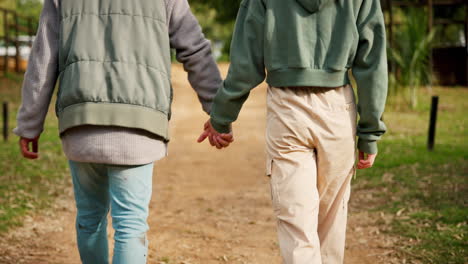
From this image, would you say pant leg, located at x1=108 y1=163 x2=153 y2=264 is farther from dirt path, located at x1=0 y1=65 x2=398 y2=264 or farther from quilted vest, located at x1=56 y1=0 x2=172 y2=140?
dirt path, located at x1=0 y1=65 x2=398 y2=264

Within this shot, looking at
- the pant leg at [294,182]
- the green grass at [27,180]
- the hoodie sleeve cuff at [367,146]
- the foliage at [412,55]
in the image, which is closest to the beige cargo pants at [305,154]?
→ the pant leg at [294,182]

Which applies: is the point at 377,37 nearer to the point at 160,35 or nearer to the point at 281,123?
the point at 281,123

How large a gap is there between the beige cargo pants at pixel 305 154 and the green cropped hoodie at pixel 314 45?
0.24 feet

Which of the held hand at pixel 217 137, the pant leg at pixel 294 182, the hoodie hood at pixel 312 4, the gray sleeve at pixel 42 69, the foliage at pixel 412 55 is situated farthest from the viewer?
the foliage at pixel 412 55

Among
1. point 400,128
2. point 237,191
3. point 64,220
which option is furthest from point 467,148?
point 64,220

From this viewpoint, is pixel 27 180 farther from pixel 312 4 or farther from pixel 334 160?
pixel 312 4

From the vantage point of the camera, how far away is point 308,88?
2.90 m

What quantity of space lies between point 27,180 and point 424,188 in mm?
3919

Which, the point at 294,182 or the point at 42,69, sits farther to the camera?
the point at 42,69

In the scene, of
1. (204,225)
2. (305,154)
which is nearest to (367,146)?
(305,154)

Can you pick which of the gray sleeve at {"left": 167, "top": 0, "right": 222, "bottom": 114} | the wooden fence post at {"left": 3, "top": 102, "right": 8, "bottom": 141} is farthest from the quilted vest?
the wooden fence post at {"left": 3, "top": 102, "right": 8, "bottom": 141}

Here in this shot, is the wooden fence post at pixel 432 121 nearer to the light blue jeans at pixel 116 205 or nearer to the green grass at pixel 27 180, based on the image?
the green grass at pixel 27 180

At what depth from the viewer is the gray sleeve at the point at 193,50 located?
125 inches

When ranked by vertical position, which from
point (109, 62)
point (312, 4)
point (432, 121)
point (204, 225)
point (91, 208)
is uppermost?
point (312, 4)
